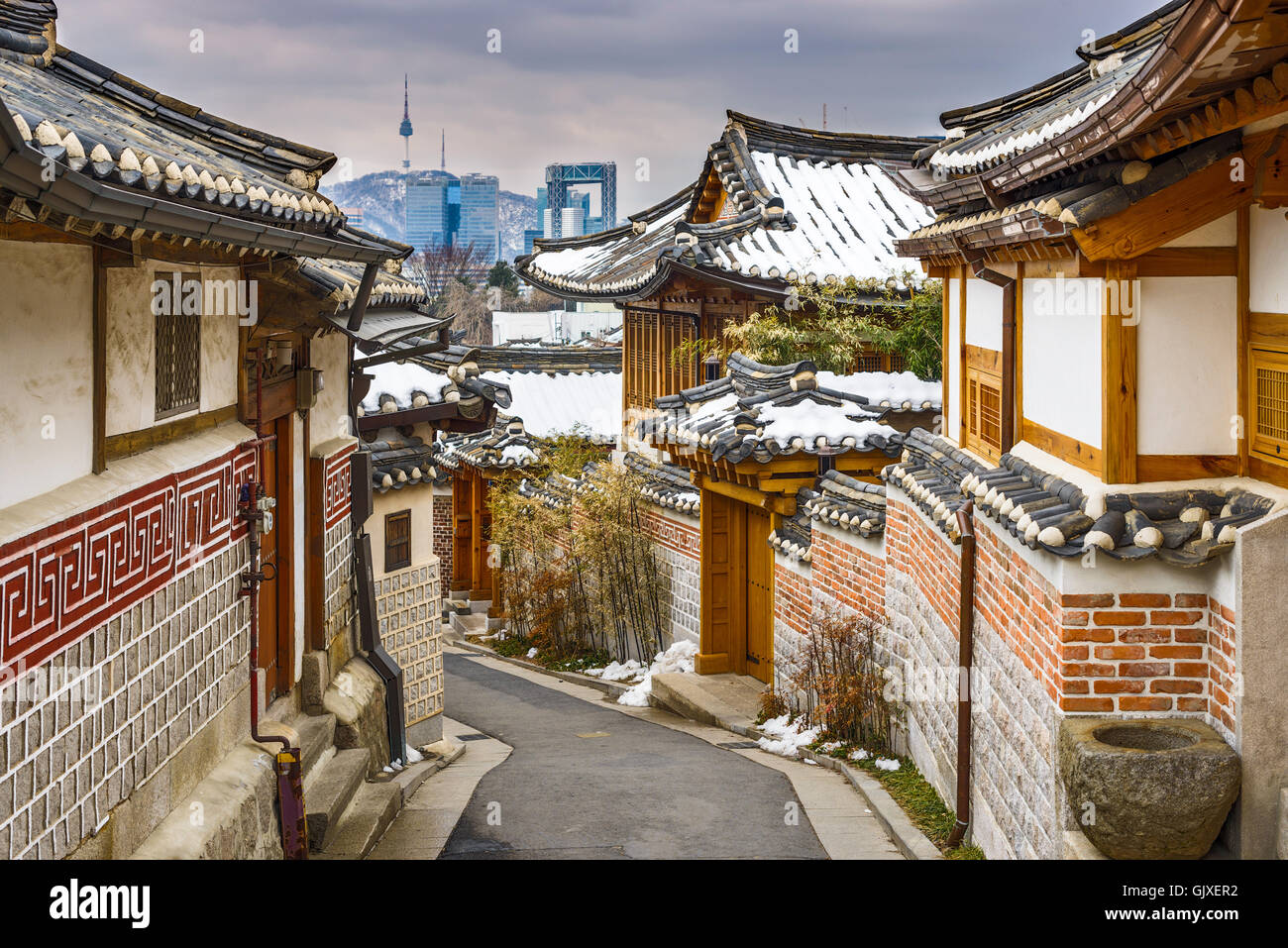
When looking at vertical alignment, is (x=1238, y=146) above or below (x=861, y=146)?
below

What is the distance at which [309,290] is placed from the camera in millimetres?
8719

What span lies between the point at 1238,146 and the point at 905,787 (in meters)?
6.10

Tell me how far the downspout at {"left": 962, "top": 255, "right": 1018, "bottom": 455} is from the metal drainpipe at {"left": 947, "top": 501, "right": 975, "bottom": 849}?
1.66 ft

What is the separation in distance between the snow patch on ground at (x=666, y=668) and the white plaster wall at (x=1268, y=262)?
11.8m

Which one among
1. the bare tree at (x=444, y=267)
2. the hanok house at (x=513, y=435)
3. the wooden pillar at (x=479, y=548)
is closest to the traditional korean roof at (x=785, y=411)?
the hanok house at (x=513, y=435)

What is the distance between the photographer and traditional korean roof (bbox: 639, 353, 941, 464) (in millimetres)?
14695

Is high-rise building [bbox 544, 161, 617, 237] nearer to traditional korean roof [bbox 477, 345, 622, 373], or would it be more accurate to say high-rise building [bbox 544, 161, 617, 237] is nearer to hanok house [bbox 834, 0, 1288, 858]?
traditional korean roof [bbox 477, 345, 622, 373]

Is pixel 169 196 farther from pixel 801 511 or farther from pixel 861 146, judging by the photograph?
pixel 861 146

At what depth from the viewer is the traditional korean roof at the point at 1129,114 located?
4.32 metres

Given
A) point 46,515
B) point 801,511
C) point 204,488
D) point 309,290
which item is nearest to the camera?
point 46,515

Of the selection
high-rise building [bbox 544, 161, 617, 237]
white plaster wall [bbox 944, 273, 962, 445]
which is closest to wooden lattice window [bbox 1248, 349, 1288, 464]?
white plaster wall [bbox 944, 273, 962, 445]

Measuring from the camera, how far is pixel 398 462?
14133mm

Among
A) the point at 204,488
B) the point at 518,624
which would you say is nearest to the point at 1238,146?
the point at 204,488
